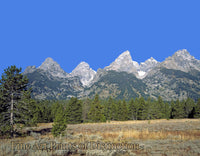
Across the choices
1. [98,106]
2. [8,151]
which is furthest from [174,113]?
[8,151]

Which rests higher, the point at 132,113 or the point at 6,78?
the point at 6,78

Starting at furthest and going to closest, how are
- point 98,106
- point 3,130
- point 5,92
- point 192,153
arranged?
point 98,106 → point 5,92 → point 3,130 → point 192,153

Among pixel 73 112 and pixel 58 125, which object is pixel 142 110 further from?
pixel 58 125

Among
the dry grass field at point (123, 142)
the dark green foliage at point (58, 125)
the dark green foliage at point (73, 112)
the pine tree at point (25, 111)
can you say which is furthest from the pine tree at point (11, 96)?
the dark green foliage at point (73, 112)

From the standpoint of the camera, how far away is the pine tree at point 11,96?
1485 cm

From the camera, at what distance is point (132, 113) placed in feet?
240

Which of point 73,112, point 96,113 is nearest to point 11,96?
point 96,113

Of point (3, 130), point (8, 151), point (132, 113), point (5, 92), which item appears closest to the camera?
point (8, 151)

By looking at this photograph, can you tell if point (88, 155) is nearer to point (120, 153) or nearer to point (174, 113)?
point (120, 153)

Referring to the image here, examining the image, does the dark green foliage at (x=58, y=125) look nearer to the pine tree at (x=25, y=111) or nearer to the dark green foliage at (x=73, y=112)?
the pine tree at (x=25, y=111)

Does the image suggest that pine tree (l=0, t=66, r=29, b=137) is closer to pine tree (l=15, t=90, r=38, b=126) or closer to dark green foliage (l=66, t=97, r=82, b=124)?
pine tree (l=15, t=90, r=38, b=126)

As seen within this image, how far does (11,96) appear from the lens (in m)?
15.6

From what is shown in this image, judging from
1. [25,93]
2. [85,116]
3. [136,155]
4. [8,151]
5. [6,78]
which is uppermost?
[6,78]

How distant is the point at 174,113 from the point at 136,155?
6849 centimetres
